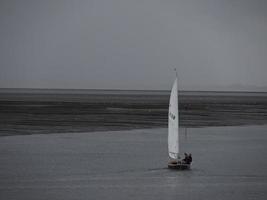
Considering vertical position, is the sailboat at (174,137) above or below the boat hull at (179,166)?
above

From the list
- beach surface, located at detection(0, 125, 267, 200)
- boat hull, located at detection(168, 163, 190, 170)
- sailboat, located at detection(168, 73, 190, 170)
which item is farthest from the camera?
boat hull, located at detection(168, 163, 190, 170)

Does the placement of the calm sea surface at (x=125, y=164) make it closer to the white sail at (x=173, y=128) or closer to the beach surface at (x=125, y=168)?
the beach surface at (x=125, y=168)

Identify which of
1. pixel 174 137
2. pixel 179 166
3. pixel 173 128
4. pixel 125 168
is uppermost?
pixel 173 128

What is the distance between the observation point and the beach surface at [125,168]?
4512 cm

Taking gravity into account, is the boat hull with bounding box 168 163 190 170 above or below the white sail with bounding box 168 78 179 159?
below

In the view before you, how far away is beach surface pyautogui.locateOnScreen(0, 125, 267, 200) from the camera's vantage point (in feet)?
148

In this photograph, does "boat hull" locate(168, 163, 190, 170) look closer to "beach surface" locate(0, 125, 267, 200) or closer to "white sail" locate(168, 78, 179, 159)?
"beach surface" locate(0, 125, 267, 200)

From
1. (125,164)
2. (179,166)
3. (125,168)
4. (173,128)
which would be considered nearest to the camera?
(173,128)

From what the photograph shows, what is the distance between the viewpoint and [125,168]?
182 feet

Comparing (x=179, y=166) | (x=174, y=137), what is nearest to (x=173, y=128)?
(x=174, y=137)

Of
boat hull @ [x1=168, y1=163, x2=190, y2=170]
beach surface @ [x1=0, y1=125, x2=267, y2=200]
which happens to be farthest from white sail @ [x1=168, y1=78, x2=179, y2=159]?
beach surface @ [x1=0, y1=125, x2=267, y2=200]

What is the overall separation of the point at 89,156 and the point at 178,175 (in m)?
13.2

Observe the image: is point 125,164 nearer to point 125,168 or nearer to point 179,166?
point 125,168

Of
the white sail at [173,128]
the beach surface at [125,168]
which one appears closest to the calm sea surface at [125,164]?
the beach surface at [125,168]
